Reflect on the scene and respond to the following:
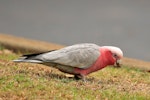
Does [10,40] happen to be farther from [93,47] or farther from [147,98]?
[147,98]

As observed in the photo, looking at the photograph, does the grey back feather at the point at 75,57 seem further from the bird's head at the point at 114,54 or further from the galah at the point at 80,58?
the bird's head at the point at 114,54

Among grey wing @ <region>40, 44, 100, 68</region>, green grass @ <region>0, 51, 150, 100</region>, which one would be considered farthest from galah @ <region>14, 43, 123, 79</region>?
green grass @ <region>0, 51, 150, 100</region>

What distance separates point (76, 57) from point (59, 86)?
0.81 metres

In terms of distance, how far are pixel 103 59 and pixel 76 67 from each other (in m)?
0.39

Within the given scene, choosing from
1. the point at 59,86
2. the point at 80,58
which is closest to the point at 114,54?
the point at 80,58

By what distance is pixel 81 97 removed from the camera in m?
5.88

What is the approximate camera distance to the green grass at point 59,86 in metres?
5.84

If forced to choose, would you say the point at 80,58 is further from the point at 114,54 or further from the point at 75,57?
the point at 114,54

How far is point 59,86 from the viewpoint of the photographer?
6223 millimetres

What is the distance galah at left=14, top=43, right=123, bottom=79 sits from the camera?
691 centimetres

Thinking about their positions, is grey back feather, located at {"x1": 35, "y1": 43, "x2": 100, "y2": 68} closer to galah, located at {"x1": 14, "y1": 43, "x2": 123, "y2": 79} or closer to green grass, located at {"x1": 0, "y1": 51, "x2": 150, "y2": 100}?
galah, located at {"x1": 14, "y1": 43, "x2": 123, "y2": 79}

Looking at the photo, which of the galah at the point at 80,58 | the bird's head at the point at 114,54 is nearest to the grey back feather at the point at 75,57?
the galah at the point at 80,58

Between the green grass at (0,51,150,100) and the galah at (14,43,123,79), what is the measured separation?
183 mm

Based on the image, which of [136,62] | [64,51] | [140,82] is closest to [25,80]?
[64,51]
